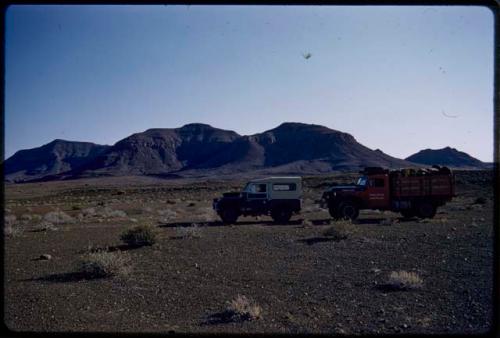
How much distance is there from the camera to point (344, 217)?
22578 mm

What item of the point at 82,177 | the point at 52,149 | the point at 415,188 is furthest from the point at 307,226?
the point at 52,149

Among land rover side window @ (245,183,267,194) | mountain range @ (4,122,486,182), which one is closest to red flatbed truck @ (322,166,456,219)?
land rover side window @ (245,183,267,194)

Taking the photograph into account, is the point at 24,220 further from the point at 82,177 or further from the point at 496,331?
the point at 82,177

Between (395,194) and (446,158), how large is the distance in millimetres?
117550

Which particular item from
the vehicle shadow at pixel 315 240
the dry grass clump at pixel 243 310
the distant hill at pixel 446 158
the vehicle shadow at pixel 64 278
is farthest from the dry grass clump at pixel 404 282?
the distant hill at pixel 446 158

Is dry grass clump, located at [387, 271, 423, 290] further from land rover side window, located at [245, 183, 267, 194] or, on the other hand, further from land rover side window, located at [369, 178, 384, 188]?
land rover side window, located at [245, 183, 267, 194]

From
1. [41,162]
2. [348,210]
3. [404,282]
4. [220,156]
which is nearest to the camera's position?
[404,282]

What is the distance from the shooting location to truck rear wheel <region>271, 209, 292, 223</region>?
939 inches

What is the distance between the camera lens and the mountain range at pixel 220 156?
442ft

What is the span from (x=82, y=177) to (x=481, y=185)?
120 metres

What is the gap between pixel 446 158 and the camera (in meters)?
131

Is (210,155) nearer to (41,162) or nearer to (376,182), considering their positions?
(41,162)

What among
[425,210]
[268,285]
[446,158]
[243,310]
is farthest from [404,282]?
[446,158]

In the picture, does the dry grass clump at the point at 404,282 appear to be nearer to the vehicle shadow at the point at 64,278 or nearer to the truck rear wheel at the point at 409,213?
the vehicle shadow at the point at 64,278
